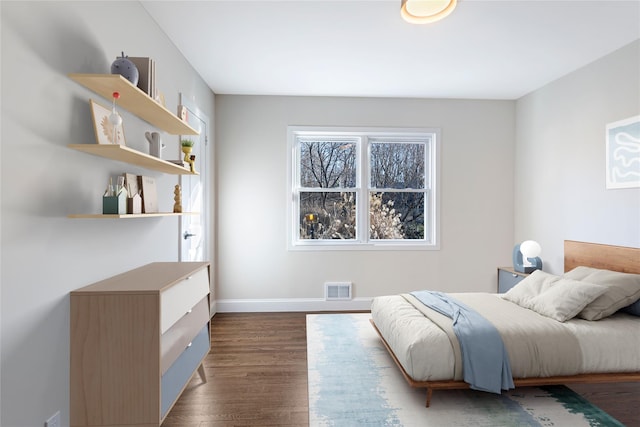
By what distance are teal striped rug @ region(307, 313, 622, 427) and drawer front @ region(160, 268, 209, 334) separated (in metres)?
1.01

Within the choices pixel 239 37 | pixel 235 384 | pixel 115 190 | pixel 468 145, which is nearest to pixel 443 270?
pixel 468 145

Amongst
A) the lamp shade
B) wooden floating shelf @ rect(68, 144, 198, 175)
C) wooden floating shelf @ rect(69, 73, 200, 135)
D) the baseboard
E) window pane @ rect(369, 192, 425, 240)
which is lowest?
the baseboard

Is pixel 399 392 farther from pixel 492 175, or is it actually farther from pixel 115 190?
pixel 492 175

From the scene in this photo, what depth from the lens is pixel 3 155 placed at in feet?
4.31

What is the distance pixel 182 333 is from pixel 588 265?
11.6 ft

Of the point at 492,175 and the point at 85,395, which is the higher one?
the point at 492,175

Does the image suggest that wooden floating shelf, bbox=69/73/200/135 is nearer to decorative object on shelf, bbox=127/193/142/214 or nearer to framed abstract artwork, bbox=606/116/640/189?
decorative object on shelf, bbox=127/193/142/214

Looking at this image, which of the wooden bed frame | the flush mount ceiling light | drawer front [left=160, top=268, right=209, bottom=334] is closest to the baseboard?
the wooden bed frame

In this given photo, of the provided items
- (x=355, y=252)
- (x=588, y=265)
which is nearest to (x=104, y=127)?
(x=355, y=252)

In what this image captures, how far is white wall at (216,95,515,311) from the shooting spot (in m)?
4.18

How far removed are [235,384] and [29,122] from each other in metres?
2.03

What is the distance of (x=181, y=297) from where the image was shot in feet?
6.44

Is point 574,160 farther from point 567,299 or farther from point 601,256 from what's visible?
point 567,299

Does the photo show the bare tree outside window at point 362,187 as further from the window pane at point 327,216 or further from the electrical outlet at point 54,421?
the electrical outlet at point 54,421
